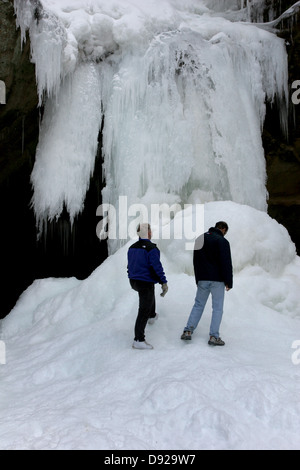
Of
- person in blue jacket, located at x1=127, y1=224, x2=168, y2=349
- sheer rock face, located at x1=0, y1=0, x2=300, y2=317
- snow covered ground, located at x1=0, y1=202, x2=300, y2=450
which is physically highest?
sheer rock face, located at x1=0, y1=0, x2=300, y2=317

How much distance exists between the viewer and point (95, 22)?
24.9 ft

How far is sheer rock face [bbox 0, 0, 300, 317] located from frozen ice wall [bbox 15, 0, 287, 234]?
0.36 meters

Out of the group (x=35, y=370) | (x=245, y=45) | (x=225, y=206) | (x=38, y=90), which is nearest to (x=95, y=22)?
(x=38, y=90)

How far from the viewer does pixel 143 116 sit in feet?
25.3

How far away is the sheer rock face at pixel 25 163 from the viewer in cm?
659

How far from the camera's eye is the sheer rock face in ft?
21.6

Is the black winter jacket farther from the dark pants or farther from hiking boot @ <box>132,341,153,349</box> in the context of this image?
hiking boot @ <box>132,341,153,349</box>

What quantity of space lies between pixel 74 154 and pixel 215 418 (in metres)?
5.71

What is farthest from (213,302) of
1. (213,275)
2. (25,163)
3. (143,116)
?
(25,163)

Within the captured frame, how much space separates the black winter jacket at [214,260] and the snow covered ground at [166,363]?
0.71 metres

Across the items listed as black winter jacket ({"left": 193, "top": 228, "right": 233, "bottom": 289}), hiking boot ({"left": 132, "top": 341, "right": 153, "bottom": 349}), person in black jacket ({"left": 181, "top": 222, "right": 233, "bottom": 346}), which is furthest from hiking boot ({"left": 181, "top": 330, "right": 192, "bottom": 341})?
black winter jacket ({"left": 193, "top": 228, "right": 233, "bottom": 289})

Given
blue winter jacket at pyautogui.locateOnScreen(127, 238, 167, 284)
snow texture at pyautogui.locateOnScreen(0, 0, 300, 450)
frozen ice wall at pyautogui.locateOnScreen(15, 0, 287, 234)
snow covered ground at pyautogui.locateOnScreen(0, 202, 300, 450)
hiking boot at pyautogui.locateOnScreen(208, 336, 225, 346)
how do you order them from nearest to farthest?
snow covered ground at pyautogui.locateOnScreen(0, 202, 300, 450) → snow texture at pyautogui.locateOnScreen(0, 0, 300, 450) → hiking boot at pyautogui.locateOnScreen(208, 336, 225, 346) → blue winter jacket at pyautogui.locateOnScreen(127, 238, 167, 284) → frozen ice wall at pyautogui.locateOnScreen(15, 0, 287, 234)

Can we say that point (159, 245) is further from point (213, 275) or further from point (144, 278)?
point (213, 275)

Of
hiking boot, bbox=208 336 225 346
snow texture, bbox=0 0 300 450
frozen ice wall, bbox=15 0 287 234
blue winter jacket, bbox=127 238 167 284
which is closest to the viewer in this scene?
snow texture, bbox=0 0 300 450
